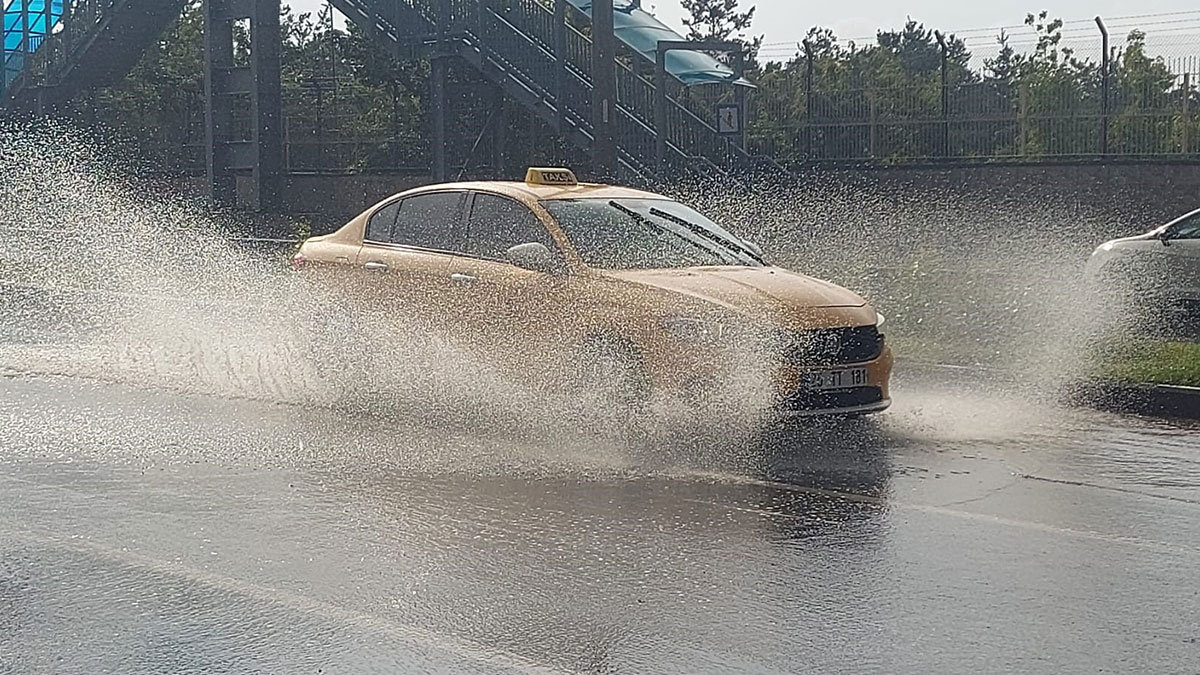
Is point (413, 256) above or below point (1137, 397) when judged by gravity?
above

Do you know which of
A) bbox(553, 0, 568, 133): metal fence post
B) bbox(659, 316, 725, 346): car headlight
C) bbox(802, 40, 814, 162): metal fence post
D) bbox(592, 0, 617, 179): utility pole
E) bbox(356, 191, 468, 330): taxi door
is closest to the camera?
bbox(659, 316, 725, 346): car headlight

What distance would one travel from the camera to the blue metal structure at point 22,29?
33.8 meters

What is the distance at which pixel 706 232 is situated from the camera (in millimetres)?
11336

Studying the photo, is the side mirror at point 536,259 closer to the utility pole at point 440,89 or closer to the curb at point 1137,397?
the curb at point 1137,397

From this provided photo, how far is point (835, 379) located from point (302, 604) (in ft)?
14.6

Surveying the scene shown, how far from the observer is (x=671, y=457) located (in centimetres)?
919

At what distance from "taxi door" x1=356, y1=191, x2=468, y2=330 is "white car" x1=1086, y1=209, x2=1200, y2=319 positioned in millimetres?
8587

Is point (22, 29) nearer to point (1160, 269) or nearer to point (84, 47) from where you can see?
point (84, 47)

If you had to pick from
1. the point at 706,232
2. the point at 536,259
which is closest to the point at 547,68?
the point at 706,232

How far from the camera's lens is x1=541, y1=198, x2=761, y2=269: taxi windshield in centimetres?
1055

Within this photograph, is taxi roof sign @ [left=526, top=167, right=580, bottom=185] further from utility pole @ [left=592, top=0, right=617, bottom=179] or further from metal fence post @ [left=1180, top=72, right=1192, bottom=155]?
metal fence post @ [left=1180, top=72, right=1192, bottom=155]

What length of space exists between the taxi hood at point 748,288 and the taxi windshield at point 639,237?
21 centimetres

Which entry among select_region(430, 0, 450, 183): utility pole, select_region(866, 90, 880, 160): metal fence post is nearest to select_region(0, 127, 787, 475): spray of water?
select_region(430, 0, 450, 183): utility pole

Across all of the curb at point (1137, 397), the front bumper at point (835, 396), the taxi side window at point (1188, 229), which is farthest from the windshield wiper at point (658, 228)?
the taxi side window at point (1188, 229)
